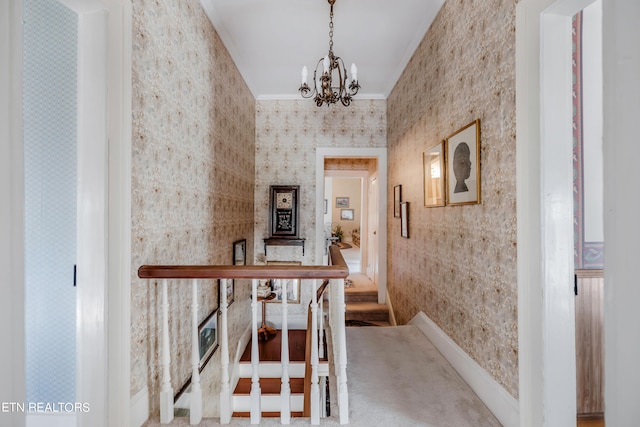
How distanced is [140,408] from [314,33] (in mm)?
3136

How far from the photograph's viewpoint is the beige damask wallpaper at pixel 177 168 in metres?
1.46

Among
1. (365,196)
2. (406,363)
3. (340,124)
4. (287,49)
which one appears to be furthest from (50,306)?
(365,196)

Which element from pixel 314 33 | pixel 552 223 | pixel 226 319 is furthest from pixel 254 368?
pixel 314 33

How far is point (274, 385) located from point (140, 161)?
2910 mm

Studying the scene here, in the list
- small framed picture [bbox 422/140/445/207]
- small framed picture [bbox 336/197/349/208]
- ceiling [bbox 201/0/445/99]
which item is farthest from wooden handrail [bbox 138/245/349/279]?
small framed picture [bbox 336/197/349/208]

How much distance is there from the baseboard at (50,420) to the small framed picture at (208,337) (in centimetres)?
76

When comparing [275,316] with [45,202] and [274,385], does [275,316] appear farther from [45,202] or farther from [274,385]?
[45,202]

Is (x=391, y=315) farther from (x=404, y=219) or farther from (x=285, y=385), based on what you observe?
(x=285, y=385)

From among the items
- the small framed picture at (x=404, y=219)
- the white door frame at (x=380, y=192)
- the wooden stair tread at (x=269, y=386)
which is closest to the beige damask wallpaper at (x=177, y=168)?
the wooden stair tread at (x=269, y=386)

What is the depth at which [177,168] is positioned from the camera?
1.87 meters

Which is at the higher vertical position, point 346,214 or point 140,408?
point 346,214

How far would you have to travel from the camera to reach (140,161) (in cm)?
146

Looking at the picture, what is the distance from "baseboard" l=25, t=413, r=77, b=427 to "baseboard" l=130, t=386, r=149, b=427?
18.7 inches

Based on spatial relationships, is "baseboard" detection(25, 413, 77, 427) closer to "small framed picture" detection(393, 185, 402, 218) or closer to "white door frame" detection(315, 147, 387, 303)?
A: "white door frame" detection(315, 147, 387, 303)
